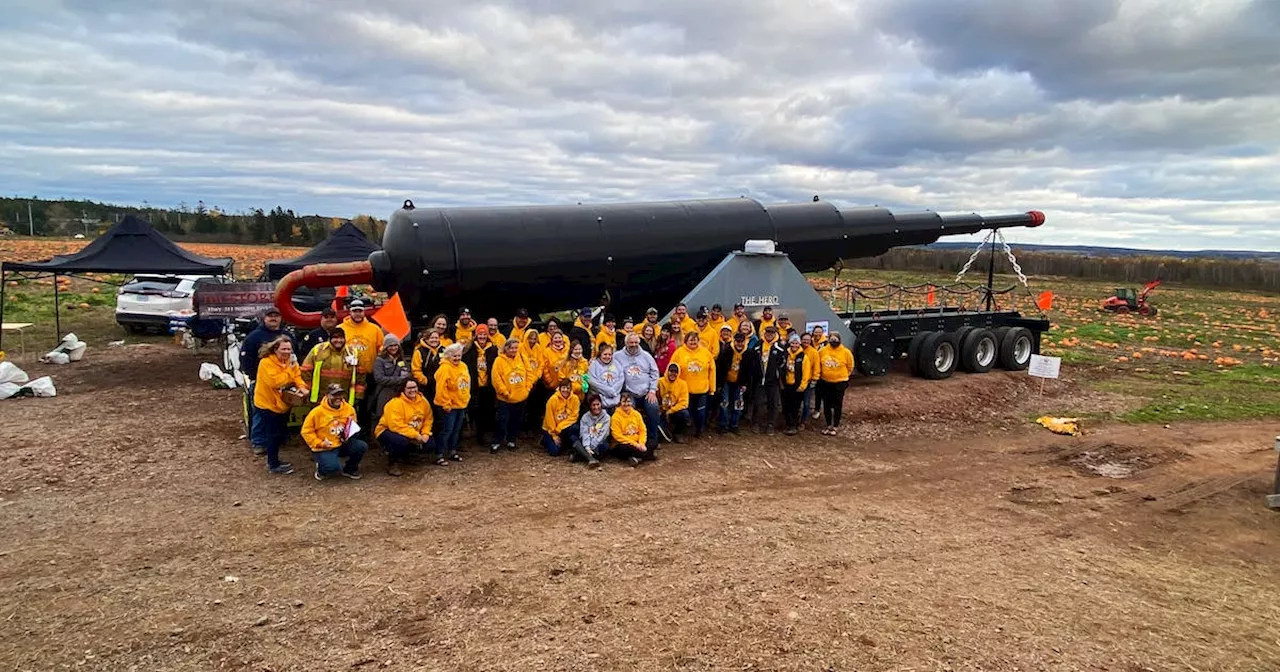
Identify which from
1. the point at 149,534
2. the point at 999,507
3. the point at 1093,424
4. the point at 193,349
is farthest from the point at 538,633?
the point at 193,349

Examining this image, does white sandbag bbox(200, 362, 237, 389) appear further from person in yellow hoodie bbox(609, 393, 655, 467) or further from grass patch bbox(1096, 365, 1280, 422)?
grass patch bbox(1096, 365, 1280, 422)

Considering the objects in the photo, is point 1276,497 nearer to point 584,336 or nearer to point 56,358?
point 584,336

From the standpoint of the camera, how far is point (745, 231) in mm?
10977

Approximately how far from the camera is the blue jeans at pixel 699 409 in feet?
30.3

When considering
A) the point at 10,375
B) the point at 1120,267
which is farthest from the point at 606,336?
the point at 1120,267

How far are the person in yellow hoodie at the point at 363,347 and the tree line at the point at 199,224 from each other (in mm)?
42829

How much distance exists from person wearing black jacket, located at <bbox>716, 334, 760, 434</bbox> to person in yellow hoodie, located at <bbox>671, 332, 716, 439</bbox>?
0.26 metres

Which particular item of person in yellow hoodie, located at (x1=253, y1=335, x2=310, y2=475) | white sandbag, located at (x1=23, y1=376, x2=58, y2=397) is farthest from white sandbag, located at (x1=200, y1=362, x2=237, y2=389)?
person in yellow hoodie, located at (x1=253, y1=335, x2=310, y2=475)

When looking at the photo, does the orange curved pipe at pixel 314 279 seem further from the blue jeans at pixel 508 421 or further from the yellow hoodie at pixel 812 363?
the yellow hoodie at pixel 812 363

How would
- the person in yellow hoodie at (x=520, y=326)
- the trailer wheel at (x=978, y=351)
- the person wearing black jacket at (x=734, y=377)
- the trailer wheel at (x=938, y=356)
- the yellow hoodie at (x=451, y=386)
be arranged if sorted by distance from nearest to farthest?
the yellow hoodie at (x=451, y=386), the person in yellow hoodie at (x=520, y=326), the person wearing black jacket at (x=734, y=377), the trailer wheel at (x=938, y=356), the trailer wheel at (x=978, y=351)

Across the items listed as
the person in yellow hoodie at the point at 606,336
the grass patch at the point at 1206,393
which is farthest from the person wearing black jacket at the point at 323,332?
the grass patch at the point at 1206,393

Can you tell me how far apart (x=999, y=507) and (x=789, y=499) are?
1.88 meters

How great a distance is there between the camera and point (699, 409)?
928 cm

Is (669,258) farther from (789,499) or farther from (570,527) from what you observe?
(570,527)
